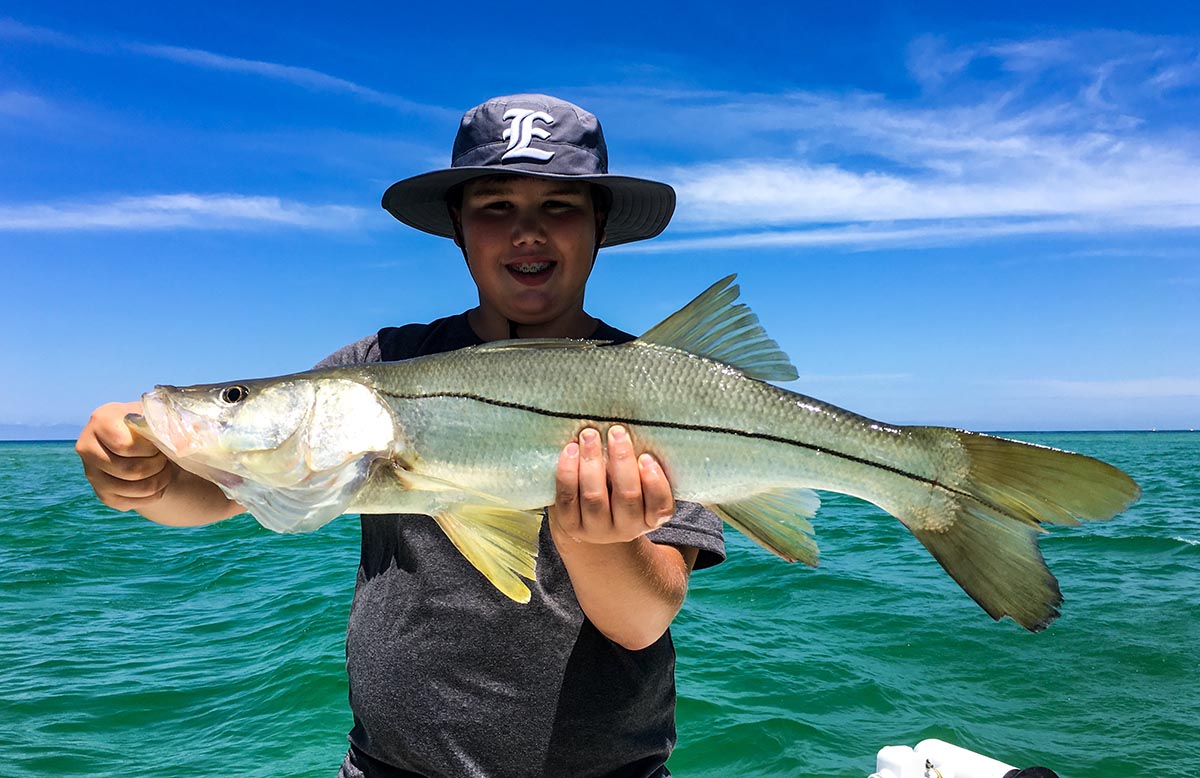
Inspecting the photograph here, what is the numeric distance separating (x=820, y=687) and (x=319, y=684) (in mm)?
4675

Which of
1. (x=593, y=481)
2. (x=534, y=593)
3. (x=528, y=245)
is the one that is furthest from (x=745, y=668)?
(x=593, y=481)

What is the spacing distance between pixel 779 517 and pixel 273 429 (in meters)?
1.46

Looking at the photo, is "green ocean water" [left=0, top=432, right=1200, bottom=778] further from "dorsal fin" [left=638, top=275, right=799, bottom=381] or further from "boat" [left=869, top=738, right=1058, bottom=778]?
"dorsal fin" [left=638, top=275, right=799, bottom=381]

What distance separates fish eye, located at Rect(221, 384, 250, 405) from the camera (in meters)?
2.36

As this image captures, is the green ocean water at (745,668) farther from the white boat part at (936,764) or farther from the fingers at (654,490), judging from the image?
the fingers at (654,490)

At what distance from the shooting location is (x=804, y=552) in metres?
2.30

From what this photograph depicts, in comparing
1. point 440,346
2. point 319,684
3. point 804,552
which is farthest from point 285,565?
point 804,552

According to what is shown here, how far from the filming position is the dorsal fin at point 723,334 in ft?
7.72

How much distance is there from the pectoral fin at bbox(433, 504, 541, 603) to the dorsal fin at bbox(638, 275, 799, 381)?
0.63 metres

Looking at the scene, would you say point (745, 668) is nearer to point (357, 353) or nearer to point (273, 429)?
point (357, 353)

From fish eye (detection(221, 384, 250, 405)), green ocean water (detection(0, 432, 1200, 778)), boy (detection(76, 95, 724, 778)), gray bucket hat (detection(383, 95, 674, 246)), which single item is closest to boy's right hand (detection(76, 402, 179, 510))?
boy (detection(76, 95, 724, 778))

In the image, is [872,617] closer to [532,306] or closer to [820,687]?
[820,687]

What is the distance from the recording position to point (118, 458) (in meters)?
2.24

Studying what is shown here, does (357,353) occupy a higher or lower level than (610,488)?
higher
